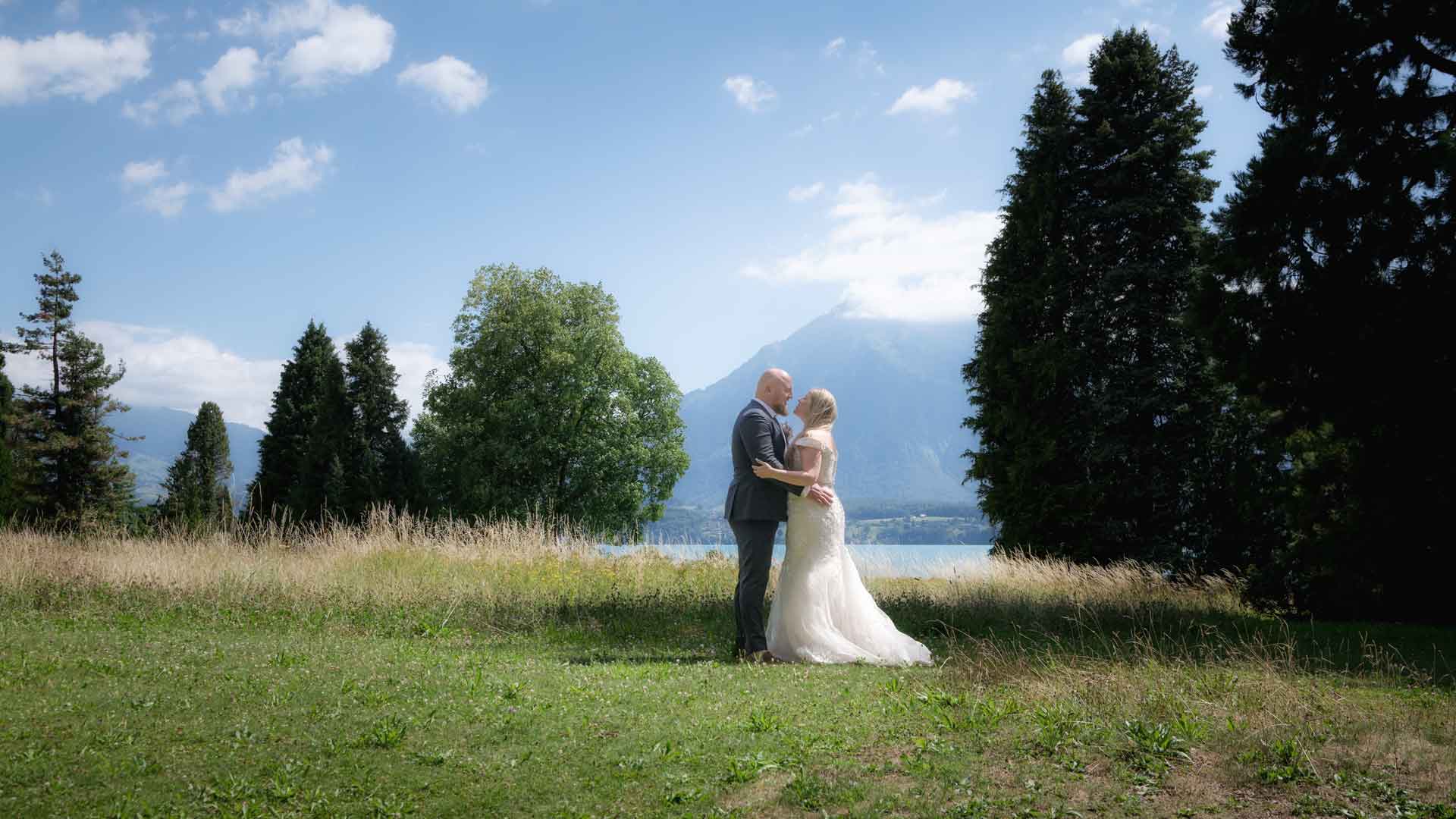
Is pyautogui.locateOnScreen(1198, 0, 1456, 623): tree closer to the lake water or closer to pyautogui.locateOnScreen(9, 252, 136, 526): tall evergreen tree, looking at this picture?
the lake water

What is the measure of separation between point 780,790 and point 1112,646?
6068 millimetres

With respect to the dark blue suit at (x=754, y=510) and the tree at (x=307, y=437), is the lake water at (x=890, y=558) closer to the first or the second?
the dark blue suit at (x=754, y=510)

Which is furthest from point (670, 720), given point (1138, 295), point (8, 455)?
point (8, 455)

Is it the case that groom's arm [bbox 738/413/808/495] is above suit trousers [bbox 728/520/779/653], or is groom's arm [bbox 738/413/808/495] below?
above

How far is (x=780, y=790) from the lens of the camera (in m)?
4.62

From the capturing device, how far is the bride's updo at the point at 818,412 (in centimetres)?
888

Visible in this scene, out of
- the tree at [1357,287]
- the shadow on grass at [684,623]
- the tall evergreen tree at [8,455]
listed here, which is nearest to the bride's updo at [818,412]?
the shadow on grass at [684,623]

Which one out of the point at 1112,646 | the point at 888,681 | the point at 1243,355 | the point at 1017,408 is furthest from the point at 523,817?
the point at 1017,408

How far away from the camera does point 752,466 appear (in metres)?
8.52

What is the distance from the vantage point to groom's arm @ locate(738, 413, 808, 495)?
8.45 m

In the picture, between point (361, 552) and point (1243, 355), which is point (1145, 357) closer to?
point (1243, 355)

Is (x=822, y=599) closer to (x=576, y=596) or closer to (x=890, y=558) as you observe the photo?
(x=576, y=596)

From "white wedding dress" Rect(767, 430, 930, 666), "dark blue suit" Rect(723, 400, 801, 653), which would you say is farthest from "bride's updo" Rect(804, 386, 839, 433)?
"dark blue suit" Rect(723, 400, 801, 653)

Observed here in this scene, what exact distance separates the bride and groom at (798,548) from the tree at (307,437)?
3322cm
